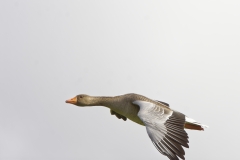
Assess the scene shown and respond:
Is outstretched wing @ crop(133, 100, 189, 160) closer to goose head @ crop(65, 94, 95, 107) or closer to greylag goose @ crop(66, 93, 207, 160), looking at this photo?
greylag goose @ crop(66, 93, 207, 160)

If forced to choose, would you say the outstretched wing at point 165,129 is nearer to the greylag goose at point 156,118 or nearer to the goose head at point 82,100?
the greylag goose at point 156,118

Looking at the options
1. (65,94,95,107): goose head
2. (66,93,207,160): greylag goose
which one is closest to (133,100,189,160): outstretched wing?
(66,93,207,160): greylag goose

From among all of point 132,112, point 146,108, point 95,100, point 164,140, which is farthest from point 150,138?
point 95,100

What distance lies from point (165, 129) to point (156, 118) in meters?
0.73

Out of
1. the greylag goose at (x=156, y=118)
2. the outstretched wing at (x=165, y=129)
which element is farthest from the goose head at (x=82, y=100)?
the outstretched wing at (x=165, y=129)

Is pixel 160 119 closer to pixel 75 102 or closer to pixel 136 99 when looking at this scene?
pixel 136 99

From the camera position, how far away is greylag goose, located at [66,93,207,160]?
1544cm

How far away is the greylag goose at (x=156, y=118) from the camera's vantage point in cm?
1544

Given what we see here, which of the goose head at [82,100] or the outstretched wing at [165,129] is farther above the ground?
the goose head at [82,100]

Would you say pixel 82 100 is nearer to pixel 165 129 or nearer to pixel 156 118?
pixel 156 118

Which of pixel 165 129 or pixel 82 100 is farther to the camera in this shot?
pixel 82 100

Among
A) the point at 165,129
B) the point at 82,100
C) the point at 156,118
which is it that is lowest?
the point at 165,129

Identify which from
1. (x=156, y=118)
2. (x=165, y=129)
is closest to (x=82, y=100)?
(x=156, y=118)

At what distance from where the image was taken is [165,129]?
16.1m
